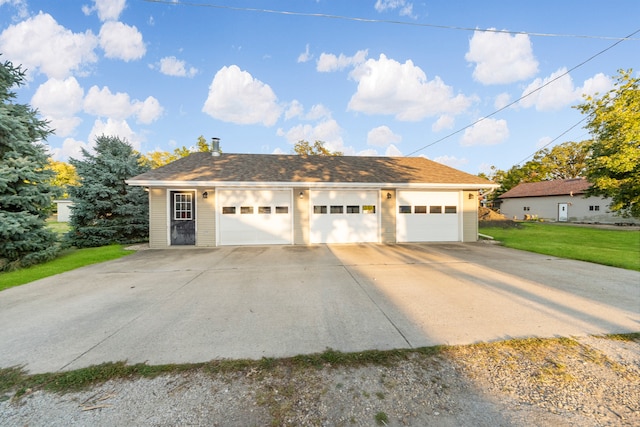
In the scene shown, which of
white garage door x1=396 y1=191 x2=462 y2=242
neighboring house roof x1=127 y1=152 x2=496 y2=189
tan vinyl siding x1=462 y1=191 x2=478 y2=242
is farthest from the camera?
tan vinyl siding x1=462 y1=191 x2=478 y2=242

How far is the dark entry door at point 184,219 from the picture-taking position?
32.1 ft

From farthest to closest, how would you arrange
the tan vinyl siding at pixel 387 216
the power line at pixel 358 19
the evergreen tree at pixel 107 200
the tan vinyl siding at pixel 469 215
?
the tan vinyl siding at pixel 469 215 → the tan vinyl siding at pixel 387 216 → the evergreen tree at pixel 107 200 → the power line at pixel 358 19

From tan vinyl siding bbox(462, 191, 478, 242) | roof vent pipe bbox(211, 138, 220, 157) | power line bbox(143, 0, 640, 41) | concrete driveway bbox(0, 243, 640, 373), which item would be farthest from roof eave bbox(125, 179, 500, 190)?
power line bbox(143, 0, 640, 41)

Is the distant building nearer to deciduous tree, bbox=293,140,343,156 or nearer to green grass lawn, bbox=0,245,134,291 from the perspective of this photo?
deciduous tree, bbox=293,140,343,156

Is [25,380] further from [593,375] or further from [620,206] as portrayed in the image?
[620,206]

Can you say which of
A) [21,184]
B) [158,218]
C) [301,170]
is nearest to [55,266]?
[21,184]

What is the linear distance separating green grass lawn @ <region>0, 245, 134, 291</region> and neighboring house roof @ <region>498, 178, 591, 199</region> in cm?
3140

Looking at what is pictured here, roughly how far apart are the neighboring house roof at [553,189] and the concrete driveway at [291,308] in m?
23.2

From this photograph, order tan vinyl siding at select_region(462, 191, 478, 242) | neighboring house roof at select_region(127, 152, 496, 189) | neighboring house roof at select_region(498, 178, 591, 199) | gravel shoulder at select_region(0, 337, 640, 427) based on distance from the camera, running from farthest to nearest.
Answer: neighboring house roof at select_region(498, 178, 591, 199) → tan vinyl siding at select_region(462, 191, 478, 242) → neighboring house roof at select_region(127, 152, 496, 189) → gravel shoulder at select_region(0, 337, 640, 427)

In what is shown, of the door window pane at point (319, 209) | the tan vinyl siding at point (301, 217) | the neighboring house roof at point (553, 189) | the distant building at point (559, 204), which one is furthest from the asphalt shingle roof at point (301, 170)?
the neighboring house roof at point (553, 189)

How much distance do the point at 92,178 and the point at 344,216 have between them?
10557 millimetres

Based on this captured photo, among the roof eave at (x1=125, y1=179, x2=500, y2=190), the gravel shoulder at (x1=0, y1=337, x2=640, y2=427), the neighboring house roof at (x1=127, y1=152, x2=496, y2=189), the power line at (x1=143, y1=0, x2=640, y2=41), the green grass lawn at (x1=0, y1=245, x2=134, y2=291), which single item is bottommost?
the gravel shoulder at (x1=0, y1=337, x2=640, y2=427)

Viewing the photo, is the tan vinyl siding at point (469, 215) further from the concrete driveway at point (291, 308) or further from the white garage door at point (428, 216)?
the concrete driveway at point (291, 308)

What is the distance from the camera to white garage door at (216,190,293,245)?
9898 millimetres
